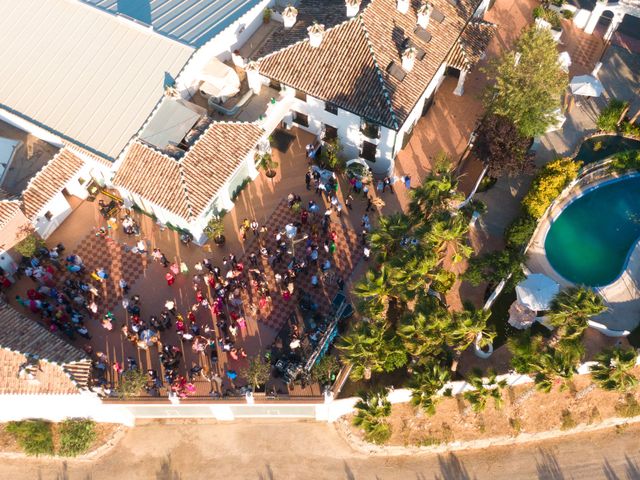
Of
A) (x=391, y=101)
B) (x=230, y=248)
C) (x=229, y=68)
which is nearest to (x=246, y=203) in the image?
(x=230, y=248)

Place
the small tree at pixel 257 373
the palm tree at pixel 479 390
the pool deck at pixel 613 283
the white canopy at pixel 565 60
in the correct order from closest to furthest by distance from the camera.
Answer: the palm tree at pixel 479 390, the small tree at pixel 257 373, the pool deck at pixel 613 283, the white canopy at pixel 565 60

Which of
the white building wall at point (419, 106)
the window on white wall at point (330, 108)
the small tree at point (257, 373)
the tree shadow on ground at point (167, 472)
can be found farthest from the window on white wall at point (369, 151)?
the tree shadow on ground at point (167, 472)

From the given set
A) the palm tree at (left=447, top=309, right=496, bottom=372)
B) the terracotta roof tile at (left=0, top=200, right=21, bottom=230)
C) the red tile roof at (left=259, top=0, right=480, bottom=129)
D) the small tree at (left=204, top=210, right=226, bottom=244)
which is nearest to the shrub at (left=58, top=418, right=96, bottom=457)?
the terracotta roof tile at (left=0, top=200, right=21, bottom=230)

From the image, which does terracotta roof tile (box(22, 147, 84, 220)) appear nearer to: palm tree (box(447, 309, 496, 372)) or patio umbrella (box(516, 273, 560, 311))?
palm tree (box(447, 309, 496, 372))

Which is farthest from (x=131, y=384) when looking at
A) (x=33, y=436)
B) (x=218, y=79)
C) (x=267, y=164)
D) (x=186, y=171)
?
(x=218, y=79)

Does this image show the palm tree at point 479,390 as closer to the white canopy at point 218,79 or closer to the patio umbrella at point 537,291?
the patio umbrella at point 537,291

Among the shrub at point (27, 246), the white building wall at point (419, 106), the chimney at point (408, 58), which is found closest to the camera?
the shrub at point (27, 246)
